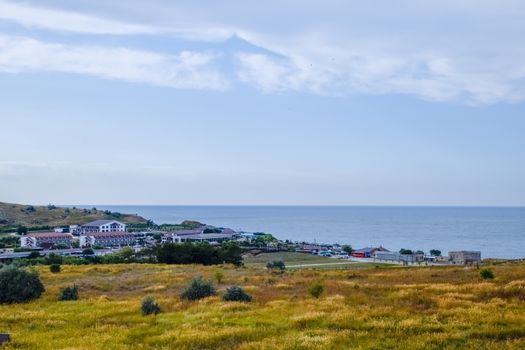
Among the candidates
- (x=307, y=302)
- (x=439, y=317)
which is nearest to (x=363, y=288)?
(x=307, y=302)

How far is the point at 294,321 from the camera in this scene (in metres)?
19.0

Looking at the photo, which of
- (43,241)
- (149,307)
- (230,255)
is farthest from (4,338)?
(43,241)

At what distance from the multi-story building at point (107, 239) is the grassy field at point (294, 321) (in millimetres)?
125220

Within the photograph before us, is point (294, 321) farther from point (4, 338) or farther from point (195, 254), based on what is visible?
point (195, 254)

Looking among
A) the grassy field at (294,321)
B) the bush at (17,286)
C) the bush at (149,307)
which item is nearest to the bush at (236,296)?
the grassy field at (294,321)

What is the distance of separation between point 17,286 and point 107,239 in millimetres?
127631

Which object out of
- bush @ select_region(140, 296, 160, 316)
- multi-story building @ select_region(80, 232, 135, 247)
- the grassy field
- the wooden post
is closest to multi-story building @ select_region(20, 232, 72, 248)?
multi-story building @ select_region(80, 232, 135, 247)

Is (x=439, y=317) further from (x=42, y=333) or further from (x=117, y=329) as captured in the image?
(x=42, y=333)

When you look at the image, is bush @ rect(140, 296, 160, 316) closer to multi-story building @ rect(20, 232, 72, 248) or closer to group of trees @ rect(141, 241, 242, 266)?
group of trees @ rect(141, 241, 242, 266)

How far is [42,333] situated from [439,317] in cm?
1443

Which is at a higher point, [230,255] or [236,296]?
[236,296]

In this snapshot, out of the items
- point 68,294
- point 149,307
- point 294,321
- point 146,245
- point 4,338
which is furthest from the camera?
point 146,245

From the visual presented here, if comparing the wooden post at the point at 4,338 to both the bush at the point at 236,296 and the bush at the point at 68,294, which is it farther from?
the bush at the point at 68,294

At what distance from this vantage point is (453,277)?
123 feet
